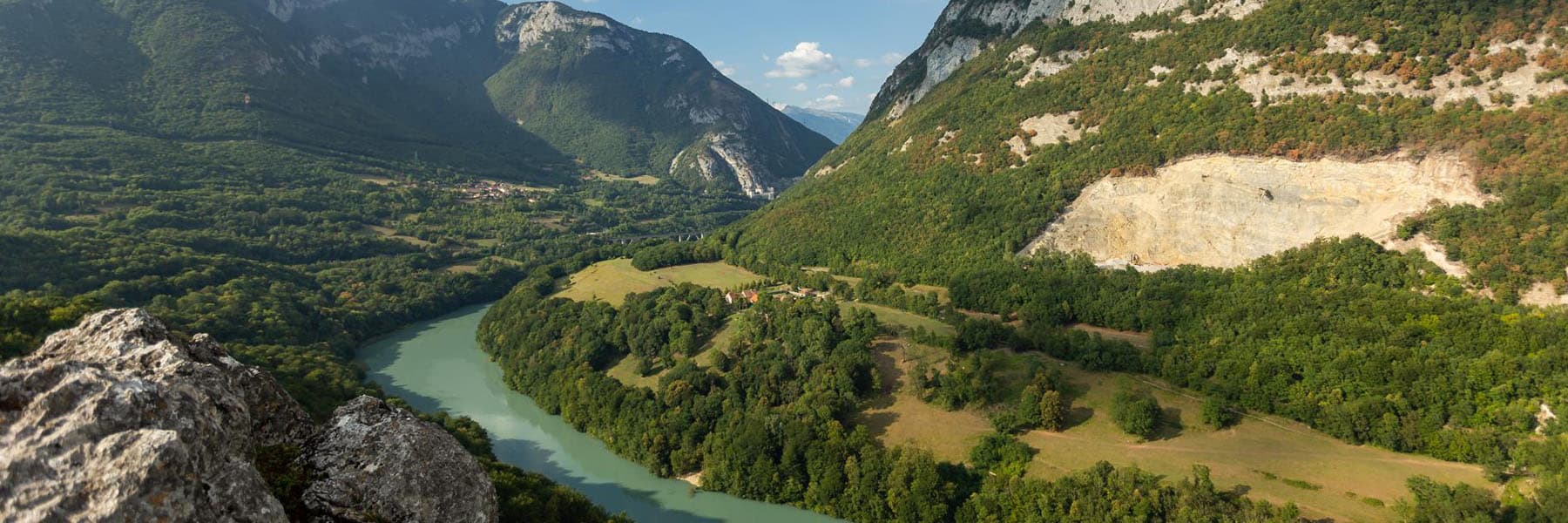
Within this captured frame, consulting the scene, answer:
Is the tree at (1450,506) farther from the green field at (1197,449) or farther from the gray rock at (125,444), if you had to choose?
the gray rock at (125,444)

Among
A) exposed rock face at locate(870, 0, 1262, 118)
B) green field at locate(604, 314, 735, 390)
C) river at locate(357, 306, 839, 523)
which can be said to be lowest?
river at locate(357, 306, 839, 523)

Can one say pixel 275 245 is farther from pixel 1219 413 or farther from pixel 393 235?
pixel 1219 413

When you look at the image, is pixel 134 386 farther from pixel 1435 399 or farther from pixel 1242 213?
pixel 1242 213

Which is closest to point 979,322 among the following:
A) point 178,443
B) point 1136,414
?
point 1136,414

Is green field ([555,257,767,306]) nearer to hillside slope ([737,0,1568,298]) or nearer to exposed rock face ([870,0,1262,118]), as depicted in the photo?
hillside slope ([737,0,1568,298])

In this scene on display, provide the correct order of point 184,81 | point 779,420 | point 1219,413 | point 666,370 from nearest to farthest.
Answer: point 1219,413, point 779,420, point 666,370, point 184,81

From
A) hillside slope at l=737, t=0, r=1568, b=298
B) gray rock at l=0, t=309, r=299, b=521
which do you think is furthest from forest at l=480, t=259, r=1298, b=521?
gray rock at l=0, t=309, r=299, b=521

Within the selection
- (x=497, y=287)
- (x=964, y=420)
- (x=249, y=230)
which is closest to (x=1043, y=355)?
(x=964, y=420)
